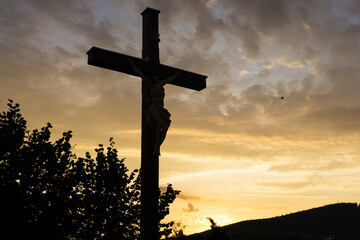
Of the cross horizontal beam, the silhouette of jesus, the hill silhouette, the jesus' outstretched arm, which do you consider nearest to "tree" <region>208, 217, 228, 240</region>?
the cross horizontal beam

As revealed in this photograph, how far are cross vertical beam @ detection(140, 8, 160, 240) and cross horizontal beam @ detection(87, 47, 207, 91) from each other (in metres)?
0.18

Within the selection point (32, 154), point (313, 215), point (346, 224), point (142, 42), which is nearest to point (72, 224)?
point (32, 154)

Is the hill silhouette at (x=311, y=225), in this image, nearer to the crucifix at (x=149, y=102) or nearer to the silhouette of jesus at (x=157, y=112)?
the crucifix at (x=149, y=102)

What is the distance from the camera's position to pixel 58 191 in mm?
22875

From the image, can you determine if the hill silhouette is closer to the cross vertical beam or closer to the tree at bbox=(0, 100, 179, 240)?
the tree at bbox=(0, 100, 179, 240)

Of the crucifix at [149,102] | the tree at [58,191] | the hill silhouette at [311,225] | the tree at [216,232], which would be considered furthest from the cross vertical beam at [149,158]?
the hill silhouette at [311,225]

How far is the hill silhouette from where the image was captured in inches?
6245

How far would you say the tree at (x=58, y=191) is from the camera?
20656 mm

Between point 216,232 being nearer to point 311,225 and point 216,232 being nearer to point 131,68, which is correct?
point 131,68

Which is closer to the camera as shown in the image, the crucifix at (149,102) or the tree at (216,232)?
the crucifix at (149,102)

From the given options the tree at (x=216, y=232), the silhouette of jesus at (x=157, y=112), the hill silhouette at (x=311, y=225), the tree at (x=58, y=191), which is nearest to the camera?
the silhouette of jesus at (x=157, y=112)

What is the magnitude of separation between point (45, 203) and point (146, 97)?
14650mm

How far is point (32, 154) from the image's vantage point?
73.9ft

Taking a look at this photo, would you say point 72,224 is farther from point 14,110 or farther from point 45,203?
point 14,110
